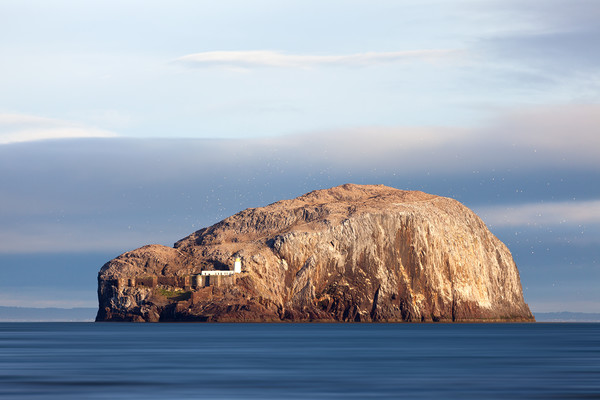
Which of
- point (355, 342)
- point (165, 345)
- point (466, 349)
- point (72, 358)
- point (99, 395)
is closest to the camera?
point (99, 395)

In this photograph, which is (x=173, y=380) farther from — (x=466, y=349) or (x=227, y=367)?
(x=466, y=349)

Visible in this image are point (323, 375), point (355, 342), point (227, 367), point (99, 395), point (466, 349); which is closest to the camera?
point (99, 395)

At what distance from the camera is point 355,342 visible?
148 m

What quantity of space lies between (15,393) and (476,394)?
98.7 feet

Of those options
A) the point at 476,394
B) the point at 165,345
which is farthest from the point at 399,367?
the point at 165,345

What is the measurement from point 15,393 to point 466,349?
73.2 meters

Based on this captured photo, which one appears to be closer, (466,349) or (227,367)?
(227,367)

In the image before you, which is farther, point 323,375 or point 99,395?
point 323,375

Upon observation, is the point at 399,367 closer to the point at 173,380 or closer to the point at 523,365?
the point at 523,365

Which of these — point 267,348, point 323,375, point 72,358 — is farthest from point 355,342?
point 323,375

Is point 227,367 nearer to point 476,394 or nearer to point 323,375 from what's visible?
point 323,375

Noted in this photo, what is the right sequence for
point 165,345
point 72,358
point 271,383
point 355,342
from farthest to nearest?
point 355,342
point 165,345
point 72,358
point 271,383

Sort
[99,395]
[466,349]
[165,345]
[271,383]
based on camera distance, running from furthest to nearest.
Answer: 1. [165,345]
2. [466,349]
3. [271,383]
4. [99,395]

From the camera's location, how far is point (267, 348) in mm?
129375
